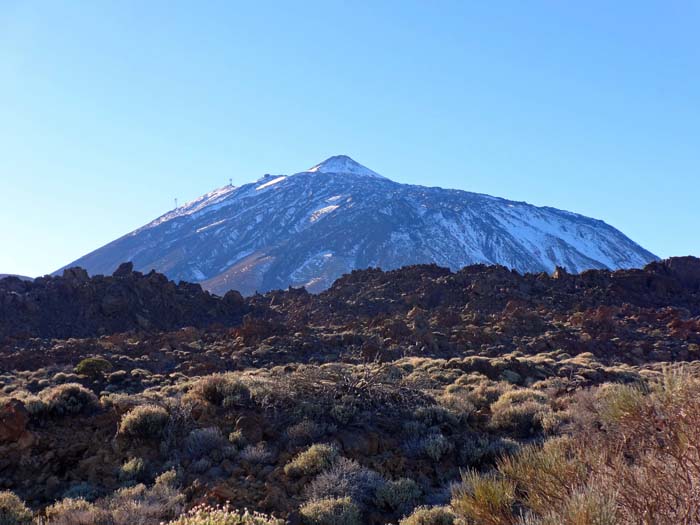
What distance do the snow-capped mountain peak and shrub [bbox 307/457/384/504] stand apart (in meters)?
175

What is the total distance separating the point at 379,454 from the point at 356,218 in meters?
109

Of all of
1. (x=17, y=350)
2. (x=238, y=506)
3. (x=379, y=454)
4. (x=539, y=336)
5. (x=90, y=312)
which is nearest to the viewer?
(x=238, y=506)

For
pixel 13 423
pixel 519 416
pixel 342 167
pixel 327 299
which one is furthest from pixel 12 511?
pixel 342 167

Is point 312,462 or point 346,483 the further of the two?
point 312,462

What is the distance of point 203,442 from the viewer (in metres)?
7.96

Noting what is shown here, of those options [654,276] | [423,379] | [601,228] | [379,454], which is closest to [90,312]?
[423,379]

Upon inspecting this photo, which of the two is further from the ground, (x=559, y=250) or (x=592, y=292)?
(x=592, y=292)

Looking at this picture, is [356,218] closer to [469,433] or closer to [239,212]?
[239,212]

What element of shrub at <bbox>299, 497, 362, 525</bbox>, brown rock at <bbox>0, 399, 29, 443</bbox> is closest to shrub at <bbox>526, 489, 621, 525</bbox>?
shrub at <bbox>299, 497, 362, 525</bbox>

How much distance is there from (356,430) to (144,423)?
10.5 ft

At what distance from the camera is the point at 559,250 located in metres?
114

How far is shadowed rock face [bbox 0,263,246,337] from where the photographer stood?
90.0 feet

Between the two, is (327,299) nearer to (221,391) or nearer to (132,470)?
(221,391)

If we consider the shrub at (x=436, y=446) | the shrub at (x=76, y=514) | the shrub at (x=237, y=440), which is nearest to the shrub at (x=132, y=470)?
the shrub at (x=76, y=514)
